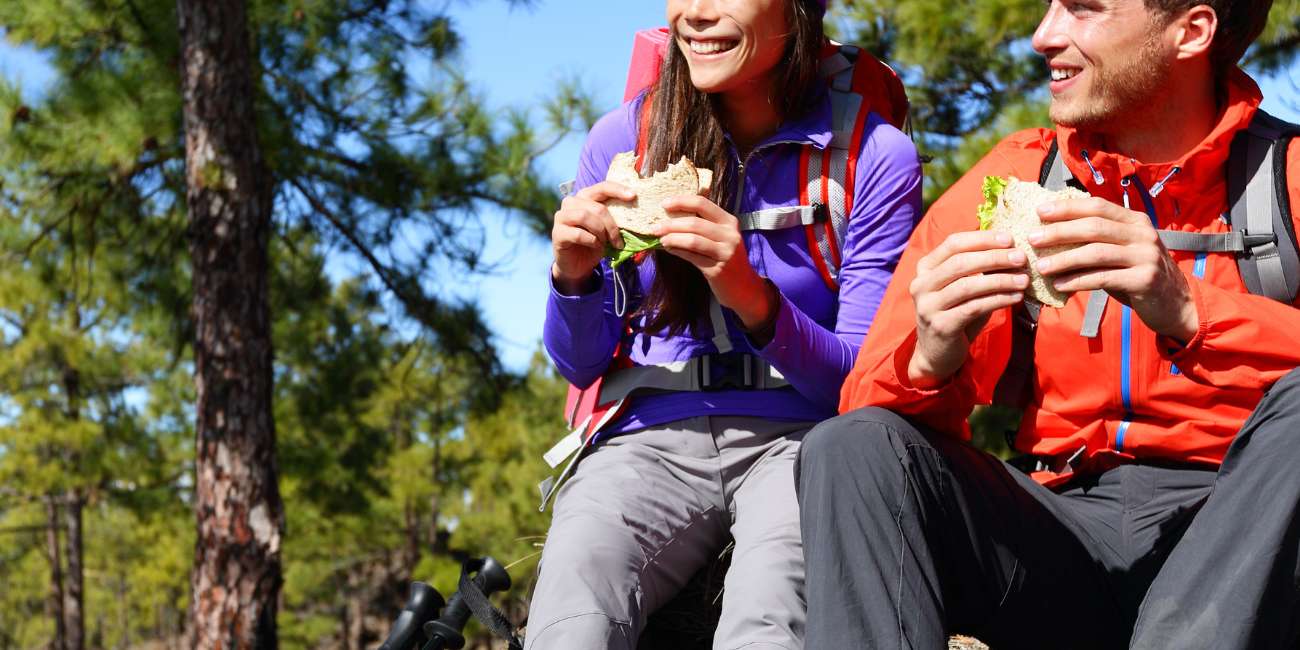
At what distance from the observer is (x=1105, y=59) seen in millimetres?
2479

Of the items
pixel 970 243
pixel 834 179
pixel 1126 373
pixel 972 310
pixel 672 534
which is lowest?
pixel 672 534

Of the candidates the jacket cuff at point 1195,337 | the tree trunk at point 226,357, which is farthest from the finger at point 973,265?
the tree trunk at point 226,357

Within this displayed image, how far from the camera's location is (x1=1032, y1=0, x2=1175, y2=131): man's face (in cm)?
248

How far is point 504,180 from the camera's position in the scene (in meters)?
9.02

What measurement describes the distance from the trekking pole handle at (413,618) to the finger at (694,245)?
0.97m

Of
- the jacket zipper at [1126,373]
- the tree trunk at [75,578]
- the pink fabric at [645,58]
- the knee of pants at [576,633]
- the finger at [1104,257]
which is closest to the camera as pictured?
the finger at [1104,257]

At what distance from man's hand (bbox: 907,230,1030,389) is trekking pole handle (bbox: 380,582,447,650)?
4.12 ft

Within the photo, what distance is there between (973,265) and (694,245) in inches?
22.1

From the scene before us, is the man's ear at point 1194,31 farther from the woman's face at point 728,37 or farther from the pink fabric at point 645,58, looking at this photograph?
the pink fabric at point 645,58

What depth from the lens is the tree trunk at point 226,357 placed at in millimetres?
6547

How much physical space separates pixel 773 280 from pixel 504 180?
255 inches

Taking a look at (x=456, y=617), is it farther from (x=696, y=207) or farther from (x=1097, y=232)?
(x=1097, y=232)

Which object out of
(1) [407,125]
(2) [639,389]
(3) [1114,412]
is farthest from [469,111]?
(3) [1114,412]

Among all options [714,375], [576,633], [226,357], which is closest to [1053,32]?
[714,375]
